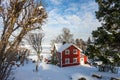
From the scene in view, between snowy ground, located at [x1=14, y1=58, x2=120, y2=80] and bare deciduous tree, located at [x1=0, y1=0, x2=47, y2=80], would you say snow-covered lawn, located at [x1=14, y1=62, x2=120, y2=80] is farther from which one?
bare deciduous tree, located at [x1=0, y1=0, x2=47, y2=80]

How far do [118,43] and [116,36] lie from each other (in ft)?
2.58

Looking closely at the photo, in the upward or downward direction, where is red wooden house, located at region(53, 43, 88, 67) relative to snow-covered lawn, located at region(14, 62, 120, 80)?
upward

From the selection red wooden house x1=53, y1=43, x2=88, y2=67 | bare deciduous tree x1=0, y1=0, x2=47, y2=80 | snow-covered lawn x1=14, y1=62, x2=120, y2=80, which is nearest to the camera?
bare deciduous tree x1=0, y1=0, x2=47, y2=80

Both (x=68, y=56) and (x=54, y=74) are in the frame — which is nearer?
(x=54, y=74)

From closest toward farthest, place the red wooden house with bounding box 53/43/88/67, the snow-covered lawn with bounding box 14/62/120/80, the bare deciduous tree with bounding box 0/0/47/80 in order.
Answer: the bare deciduous tree with bounding box 0/0/47/80 < the snow-covered lawn with bounding box 14/62/120/80 < the red wooden house with bounding box 53/43/88/67

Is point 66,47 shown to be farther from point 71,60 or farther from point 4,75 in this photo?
point 4,75

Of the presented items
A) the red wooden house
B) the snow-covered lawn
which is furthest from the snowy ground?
the red wooden house

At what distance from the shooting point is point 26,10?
6441mm

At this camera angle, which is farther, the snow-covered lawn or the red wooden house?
the red wooden house

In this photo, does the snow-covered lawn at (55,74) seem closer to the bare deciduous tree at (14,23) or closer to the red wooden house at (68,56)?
the red wooden house at (68,56)

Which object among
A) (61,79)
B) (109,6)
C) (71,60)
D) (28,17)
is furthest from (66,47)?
(28,17)

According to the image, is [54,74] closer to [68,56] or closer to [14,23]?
[68,56]


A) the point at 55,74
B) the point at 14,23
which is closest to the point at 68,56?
the point at 55,74

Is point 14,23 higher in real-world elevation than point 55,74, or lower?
higher
